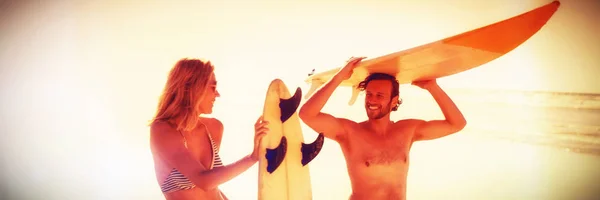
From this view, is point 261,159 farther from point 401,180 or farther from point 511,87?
point 511,87

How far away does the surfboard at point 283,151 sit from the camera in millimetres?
1864

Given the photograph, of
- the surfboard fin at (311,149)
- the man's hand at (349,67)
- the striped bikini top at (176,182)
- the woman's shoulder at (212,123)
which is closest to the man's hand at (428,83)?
the man's hand at (349,67)

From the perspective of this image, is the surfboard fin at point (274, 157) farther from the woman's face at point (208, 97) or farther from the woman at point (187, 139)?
the woman's face at point (208, 97)

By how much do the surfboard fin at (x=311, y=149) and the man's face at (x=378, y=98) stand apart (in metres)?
0.32

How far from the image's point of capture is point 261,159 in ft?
6.01

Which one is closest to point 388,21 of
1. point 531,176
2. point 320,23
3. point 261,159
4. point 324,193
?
point 320,23

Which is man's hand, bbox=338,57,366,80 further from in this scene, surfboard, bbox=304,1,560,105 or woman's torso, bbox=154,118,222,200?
woman's torso, bbox=154,118,222,200

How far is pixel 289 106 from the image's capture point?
1.93 metres

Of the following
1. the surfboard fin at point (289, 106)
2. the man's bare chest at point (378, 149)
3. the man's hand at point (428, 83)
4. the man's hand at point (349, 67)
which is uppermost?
the man's hand at point (349, 67)

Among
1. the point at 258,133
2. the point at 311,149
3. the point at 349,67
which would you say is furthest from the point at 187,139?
the point at 349,67

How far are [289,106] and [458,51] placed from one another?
2.74 feet

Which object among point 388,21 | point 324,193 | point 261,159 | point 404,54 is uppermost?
point 388,21

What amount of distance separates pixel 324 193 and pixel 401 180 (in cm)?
137

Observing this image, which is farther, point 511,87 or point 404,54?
point 511,87
